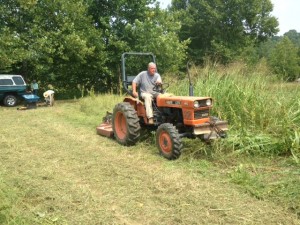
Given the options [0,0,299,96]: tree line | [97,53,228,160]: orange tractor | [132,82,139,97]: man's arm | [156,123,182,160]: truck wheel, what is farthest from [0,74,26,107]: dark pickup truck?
[156,123,182,160]: truck wheel

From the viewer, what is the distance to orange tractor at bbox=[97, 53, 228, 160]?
5652 mm

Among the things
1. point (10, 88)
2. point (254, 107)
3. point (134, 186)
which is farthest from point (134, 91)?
point (10, 88)

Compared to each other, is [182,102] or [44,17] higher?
[44,17]

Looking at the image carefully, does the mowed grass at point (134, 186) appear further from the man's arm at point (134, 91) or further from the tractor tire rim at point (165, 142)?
the man's arm at point (134, 91)

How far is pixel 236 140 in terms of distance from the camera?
5.92 metres

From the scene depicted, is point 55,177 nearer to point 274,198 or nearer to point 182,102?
point 182,102

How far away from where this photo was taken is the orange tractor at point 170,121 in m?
5.65

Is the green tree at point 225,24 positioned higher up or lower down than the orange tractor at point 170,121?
higher up

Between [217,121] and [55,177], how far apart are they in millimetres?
2659

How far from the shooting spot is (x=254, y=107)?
6.54m

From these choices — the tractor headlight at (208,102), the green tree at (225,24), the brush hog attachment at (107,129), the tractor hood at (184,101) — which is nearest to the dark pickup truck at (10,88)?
the brush hog attachment at (107,129)

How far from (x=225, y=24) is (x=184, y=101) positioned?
2806cm

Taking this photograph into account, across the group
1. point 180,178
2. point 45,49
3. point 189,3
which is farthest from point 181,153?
point 189,3

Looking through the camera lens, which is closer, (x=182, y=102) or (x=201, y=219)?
(x=201, y=219)
